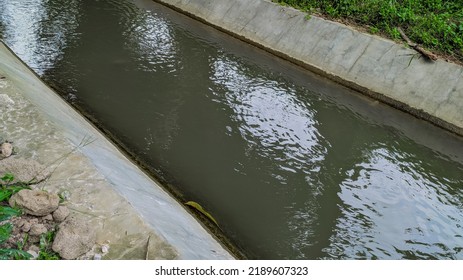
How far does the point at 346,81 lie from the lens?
8.00m

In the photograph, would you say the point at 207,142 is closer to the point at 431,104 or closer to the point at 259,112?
the point at 259,112

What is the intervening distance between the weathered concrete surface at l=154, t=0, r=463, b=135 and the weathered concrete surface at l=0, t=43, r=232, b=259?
493cm

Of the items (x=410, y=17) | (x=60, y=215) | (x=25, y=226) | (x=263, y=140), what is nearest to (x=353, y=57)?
(x=410, y=17)

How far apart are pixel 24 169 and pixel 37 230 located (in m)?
0.72

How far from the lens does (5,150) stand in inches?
143

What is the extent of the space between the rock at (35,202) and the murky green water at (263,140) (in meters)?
1.76

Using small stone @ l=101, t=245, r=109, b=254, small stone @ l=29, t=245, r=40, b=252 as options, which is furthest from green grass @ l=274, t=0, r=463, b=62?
small stone @ l=29, t=245, r=40, b=252

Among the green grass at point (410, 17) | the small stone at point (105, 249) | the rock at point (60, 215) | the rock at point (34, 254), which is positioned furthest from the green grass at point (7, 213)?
the green grass at point (410, 17)

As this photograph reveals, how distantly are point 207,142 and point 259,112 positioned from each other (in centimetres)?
128

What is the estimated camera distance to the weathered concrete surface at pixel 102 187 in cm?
308

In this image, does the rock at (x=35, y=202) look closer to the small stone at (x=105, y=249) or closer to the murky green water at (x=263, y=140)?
the small stone at (x=105, y=249)

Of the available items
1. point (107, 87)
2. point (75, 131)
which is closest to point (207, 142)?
point (75, 131)

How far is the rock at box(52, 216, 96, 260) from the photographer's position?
9.33 feet

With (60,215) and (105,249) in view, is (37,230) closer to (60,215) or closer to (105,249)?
(60,215)
